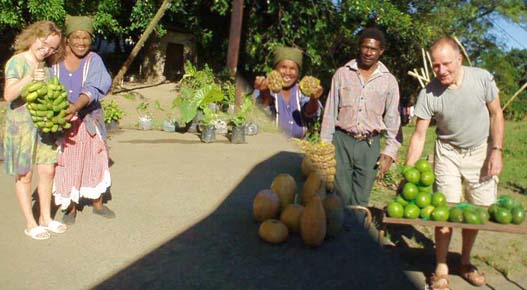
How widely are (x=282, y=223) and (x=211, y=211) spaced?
1178mm

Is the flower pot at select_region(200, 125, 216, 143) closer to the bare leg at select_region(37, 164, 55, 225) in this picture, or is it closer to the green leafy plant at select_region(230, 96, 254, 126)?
the green leafy plant at select_region(230, 96, 254, 126)

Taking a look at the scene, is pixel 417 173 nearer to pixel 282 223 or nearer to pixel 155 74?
pixel 282 223

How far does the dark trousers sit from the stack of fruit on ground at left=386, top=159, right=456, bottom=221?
938 millimetres

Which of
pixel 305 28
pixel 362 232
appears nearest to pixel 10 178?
pixel 362 232

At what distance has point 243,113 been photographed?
36.0 ft

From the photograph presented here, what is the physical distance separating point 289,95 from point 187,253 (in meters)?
2.17

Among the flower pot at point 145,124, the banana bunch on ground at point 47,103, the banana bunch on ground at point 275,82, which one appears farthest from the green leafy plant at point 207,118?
the banana bunch on ground at point 47,103

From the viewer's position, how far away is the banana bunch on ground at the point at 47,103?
14.9 feet

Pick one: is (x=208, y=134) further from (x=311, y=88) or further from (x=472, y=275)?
(x=472, y=275)

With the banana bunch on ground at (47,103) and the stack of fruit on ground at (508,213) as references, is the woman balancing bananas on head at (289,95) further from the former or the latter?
the stack of fruit on ground at (508,213)

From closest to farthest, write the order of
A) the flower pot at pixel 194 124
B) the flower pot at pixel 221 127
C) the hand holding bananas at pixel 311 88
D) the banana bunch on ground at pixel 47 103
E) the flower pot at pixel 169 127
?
the banana bunch on ground at pixel 47 103, the hand holding bananas at pixel 311 88, the flower pot at pixel 221 127, the flower pot at pixel 194 124, the flower pot at pixel 169 127

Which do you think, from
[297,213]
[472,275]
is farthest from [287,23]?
[472,275]

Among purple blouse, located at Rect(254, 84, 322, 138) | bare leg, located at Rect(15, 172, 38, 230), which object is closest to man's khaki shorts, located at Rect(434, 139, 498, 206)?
purple blouse, located at Rect(254, 84, 322, 138)

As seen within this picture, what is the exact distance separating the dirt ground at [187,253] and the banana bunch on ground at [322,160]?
0.82 metres
